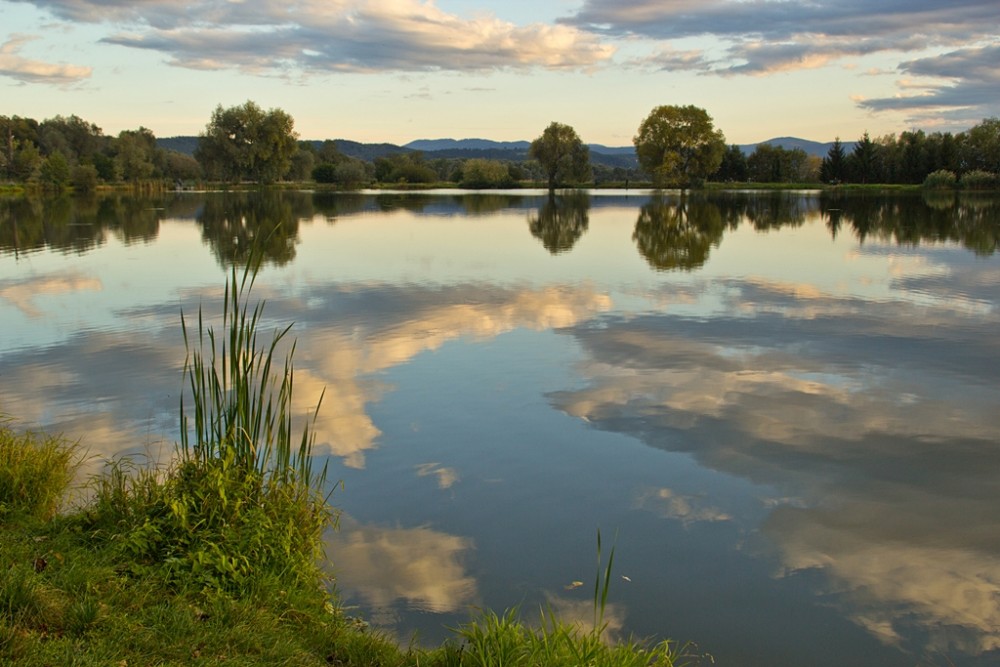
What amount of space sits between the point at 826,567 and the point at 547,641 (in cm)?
246

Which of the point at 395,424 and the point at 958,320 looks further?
the point at 958,320

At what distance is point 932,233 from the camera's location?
30.4 m

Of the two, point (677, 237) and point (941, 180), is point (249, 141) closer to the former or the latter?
point (941, 180)

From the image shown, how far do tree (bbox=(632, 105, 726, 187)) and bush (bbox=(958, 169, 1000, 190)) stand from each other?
25.8m

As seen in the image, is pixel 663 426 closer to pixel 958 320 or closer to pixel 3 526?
pixel 3 526

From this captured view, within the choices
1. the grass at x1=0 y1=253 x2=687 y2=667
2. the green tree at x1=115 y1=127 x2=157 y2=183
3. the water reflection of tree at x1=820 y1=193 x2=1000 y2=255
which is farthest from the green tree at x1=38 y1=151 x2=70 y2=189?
the grass at x1=0 y1=253 x2=687 y2=667

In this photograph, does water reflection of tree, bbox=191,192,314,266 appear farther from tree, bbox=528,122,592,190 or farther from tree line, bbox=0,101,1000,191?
tree, bbox=528,122,592,190

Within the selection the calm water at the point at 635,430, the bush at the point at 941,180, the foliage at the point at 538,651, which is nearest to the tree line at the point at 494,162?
the bush at the point at 941,180

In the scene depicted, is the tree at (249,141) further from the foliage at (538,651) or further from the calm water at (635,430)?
the foliage at (538,651)

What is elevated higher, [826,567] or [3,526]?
[3,526]

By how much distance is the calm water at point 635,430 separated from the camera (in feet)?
16.4

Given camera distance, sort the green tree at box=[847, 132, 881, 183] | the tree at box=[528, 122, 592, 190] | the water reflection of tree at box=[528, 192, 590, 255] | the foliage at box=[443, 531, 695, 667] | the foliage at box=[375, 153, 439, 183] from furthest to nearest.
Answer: the foliage at box=[375, 153, 439, 183]
the tree at box=[528, 122, 592, 190]
the green tree at box=[847, 132, 881, 183]
the water reflection of tree at box=[528, 192, 590, 255]
the foliage at box=[443, 531, 695, 667]

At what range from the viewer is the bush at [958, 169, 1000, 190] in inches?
3083

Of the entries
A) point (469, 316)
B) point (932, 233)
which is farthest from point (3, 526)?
point (932, 233)
